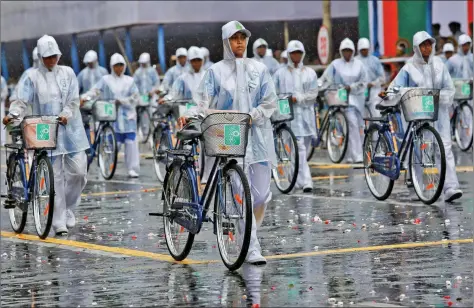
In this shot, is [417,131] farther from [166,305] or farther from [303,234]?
[166,305]

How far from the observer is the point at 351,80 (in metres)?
24.0

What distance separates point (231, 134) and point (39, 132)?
12.0 feet

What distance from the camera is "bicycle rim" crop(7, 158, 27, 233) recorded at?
15148 mm

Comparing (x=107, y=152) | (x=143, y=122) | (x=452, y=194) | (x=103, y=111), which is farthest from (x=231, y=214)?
(x=143, y=122)

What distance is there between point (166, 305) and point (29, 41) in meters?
43.1

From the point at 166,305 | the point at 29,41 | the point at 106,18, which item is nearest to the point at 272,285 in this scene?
the point at 166,305

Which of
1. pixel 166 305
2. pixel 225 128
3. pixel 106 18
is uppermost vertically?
pixel 106 18

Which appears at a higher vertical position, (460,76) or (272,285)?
(460,76)

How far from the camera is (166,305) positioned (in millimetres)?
10055

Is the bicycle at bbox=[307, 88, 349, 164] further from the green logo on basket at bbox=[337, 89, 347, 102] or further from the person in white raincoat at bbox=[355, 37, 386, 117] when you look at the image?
the person in white raincoat at bbox=[355, 37, 386, 117]

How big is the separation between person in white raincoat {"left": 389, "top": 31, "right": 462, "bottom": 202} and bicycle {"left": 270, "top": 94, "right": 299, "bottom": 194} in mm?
2267

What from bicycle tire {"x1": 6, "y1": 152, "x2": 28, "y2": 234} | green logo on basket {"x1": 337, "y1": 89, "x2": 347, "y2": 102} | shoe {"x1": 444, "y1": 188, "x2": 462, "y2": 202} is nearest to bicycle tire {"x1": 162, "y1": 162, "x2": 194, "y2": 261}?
bicycle tire {"x1": 6, "y1": 152, "x2": 28, "y2": 234}

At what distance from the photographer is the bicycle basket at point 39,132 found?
14555mm

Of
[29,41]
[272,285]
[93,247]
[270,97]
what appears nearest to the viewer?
[272,285]
